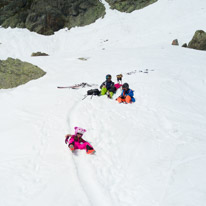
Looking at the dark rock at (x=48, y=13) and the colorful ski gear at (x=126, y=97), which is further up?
the dark rock at (x=48, y=13)

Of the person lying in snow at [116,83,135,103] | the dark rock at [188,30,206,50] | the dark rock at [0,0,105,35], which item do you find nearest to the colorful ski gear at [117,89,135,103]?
the person lying in snow at [116,83,135,103]

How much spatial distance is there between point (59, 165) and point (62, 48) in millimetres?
33981

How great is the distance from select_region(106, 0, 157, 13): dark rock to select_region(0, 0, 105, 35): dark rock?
288 centimetres

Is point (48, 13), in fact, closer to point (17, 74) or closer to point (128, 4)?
point (128, 4)

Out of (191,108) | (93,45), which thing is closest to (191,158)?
(191,108)

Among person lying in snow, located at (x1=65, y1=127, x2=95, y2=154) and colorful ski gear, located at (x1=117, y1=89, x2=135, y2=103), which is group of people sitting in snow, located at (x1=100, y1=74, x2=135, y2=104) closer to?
colorful ski gear, located at (x1=117, y1=89, x2=135, y2=103)

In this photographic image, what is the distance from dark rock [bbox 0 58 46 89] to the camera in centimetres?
1795

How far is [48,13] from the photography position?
43469 millimetres

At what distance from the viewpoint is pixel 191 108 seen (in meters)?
9.82

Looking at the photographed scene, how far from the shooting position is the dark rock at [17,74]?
58.9 ft

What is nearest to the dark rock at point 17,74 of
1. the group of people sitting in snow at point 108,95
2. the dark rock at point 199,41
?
the group of people sitting in snow at point 108,95

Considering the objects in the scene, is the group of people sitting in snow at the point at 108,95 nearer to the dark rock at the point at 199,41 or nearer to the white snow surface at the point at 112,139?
the white snow surface at the point at 112,139

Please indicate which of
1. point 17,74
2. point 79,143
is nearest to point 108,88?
point 79,143

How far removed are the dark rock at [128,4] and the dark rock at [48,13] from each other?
2883 millimetres
